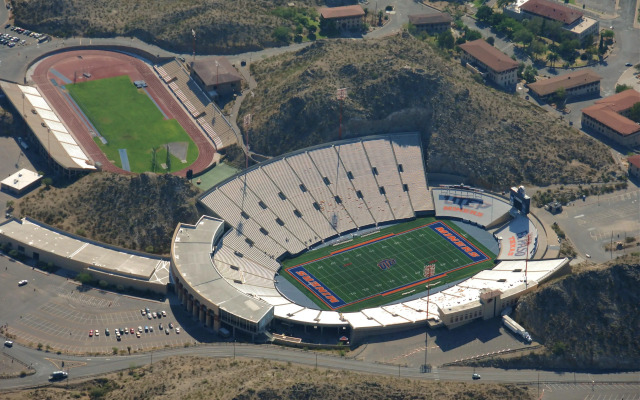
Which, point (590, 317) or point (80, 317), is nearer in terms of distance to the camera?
point (590, 317)

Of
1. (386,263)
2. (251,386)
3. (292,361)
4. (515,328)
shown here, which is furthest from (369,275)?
(251,386)

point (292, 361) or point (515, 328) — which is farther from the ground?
point (292, 361)

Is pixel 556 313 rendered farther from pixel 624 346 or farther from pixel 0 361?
pixel 0 361

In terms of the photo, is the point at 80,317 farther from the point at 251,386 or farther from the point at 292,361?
the point at 251,386

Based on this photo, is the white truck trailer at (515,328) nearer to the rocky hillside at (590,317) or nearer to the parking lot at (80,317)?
the rocky hillside at (590,317)

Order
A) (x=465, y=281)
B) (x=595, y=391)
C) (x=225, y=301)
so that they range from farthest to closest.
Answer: (x=465, y=281)
(x=225, y=301)
(x=595, y=391)

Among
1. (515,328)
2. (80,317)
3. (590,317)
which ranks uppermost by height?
(80,317)

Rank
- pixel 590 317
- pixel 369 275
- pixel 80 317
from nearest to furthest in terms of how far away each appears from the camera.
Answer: pixel 590 317
pixel 80 317
pixel 369 275

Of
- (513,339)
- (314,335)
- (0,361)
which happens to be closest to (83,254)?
(0,361)
